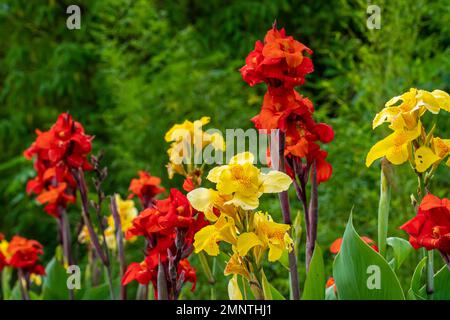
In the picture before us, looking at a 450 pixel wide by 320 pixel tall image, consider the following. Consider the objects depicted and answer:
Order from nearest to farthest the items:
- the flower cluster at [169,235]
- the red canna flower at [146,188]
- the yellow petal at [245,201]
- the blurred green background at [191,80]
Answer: the yellow petal at [245,201] → the flower cluster at [169,235] → the red canna flower at [146,188] → the blurred green background at [191,80]

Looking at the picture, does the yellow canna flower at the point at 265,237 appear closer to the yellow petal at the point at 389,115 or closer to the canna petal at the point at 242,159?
the canna petal at the point at 242,159

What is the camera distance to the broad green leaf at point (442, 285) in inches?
55.5

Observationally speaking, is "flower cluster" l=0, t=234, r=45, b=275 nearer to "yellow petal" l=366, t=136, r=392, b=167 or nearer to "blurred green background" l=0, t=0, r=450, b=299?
"blurred green background" l=0, t=0, r=450, b=299

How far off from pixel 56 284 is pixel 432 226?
1304 mm

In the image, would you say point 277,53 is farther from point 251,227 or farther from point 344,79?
point 344,79

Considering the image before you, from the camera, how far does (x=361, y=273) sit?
1.31 metres

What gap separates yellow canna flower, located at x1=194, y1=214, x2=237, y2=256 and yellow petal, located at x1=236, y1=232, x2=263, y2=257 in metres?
0.03

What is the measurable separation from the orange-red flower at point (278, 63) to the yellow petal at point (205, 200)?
27cm

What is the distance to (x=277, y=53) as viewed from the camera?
Answer: 1.32 metres

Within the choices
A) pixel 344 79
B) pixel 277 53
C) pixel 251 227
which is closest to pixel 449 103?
pixel 277 53

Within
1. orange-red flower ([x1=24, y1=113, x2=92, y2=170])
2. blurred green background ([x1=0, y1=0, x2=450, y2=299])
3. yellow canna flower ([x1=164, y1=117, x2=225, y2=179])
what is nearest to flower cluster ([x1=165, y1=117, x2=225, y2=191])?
yellow canna flower ([x1=164, y1=117, x2=225, y2=179])

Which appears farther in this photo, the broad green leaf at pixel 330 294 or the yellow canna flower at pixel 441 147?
the broad green leaf at pixel 330 294

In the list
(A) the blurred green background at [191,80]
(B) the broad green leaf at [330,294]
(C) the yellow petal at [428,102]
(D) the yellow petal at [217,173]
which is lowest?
(B) the broad green leaf at [330,294]

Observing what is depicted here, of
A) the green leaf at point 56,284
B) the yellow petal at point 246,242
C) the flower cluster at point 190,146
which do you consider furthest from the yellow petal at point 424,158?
the green leaf at point 56,284
